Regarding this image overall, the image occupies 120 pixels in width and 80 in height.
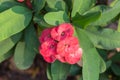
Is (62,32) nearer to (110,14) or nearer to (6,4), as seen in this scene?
(110,14)

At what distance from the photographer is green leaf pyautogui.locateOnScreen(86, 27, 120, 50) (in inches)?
51.2

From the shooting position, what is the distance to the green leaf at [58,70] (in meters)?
1.43

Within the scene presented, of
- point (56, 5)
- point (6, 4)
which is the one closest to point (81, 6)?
point (56, 5)

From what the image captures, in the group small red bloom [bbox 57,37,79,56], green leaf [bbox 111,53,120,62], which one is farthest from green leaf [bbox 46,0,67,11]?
green leaf [bbox 111,53,120,62]

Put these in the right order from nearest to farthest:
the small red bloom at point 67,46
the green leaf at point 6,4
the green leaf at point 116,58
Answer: the small red bloom at point 67,46 → the green leaf at point 6,4 → the green leaf at point 116,58

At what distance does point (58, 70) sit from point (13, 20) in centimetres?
32

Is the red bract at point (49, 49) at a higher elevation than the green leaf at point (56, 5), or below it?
below

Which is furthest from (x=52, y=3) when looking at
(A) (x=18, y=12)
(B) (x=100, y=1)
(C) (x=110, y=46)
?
(B) (x=100, y=1)

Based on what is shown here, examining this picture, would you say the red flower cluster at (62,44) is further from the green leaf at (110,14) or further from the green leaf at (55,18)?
the green leaf at (110,14)

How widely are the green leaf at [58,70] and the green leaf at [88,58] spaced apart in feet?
0.50

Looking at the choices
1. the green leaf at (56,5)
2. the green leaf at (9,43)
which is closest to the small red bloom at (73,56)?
the green leaf at (56,5)

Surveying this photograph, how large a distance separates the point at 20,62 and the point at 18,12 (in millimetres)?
277

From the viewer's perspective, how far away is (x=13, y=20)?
132cm

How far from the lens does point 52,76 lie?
4.78 feet
